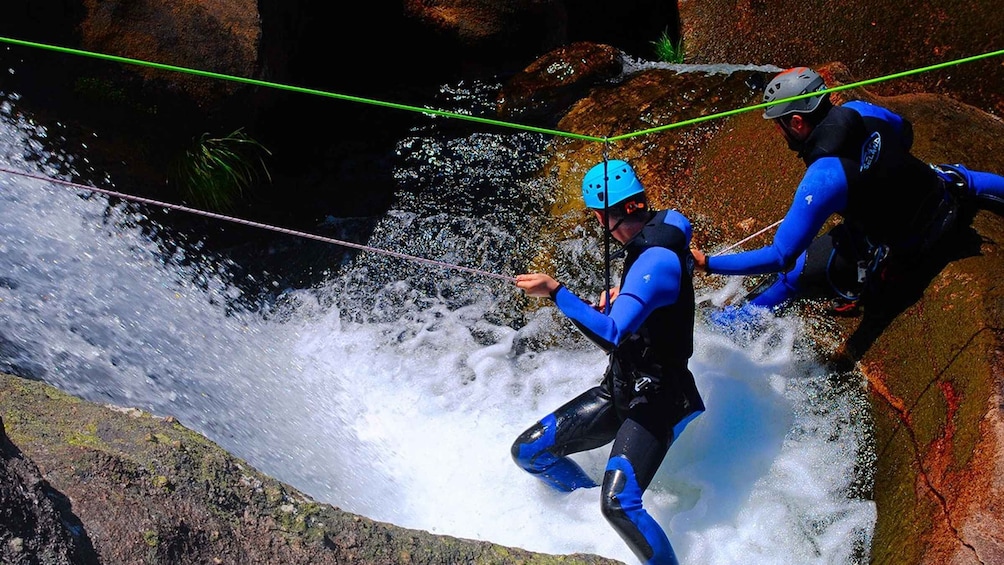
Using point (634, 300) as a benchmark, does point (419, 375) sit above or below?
below

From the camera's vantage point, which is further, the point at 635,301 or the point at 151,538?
the point at 635,301

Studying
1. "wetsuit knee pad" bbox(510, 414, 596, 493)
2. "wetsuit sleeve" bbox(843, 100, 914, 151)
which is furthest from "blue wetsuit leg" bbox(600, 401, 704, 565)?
"wetsuit sleeve" bbox(843, 100, 914, 151)

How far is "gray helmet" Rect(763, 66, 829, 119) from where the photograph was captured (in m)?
4.05

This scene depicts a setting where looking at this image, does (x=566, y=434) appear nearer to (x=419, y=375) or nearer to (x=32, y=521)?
(x=419, y=375)

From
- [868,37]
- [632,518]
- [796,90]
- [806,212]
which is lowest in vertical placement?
[632,518]

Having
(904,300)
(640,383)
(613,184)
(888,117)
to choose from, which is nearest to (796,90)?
(888,117)

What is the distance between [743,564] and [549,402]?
157 centimetres

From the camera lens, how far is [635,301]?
3.64m

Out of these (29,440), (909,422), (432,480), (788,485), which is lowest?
(432,480)

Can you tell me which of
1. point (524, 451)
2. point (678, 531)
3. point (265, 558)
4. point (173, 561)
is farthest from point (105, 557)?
point (678, 531)

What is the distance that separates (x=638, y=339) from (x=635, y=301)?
1.19 ft

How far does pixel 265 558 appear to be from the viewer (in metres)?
3.12

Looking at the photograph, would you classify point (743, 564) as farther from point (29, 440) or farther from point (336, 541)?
point (29, 440)

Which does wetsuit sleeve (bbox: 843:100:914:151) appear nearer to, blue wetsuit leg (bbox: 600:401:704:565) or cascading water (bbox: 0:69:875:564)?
cascading water (bbox: 0:69:875:564)
